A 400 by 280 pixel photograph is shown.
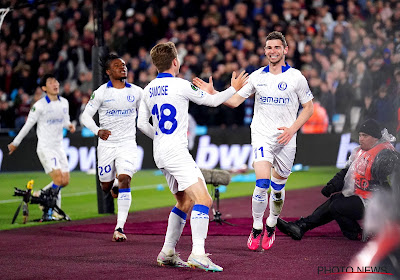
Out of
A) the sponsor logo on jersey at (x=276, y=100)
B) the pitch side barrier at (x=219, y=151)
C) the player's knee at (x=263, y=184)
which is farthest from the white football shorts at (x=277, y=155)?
the pitch side barrier at (x=219, y=151)

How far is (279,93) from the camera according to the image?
8547 millimetres

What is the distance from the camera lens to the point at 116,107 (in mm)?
10312

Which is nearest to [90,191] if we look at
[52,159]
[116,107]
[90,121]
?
[52,159]

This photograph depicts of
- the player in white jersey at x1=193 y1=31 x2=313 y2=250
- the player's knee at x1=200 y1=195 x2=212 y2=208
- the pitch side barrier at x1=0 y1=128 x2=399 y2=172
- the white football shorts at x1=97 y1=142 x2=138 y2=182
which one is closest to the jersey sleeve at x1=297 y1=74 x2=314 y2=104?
the player in white jersey at x1=193 y1=31 x2=313 y2=250

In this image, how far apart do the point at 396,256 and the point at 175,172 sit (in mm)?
2507

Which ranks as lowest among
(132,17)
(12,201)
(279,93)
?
(12,201)

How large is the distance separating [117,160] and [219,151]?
34.3 ft

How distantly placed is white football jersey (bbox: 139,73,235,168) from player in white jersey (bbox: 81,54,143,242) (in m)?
3.02

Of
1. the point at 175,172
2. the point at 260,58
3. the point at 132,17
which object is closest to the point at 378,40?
the point at 260,58

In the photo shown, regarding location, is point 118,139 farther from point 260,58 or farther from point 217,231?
point 260,58

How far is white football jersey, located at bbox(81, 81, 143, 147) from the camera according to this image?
1029 cm

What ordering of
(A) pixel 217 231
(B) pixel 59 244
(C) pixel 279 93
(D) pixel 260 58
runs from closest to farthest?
(C) pixel 279 93 < (B) pixel 59 244 < (A) pixel 217 231 < (D) pixel 260 58
